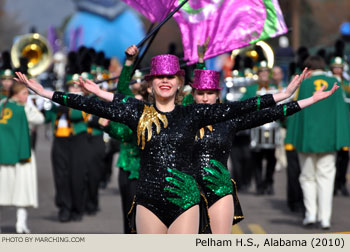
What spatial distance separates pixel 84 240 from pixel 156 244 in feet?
1.46

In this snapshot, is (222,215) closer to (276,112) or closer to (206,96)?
(206,96)

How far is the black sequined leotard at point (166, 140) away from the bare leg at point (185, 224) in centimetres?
3

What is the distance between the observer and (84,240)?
5.71 meters

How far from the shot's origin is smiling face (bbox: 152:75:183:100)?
21.0ft

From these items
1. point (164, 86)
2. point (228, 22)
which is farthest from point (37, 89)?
point (228, 22)

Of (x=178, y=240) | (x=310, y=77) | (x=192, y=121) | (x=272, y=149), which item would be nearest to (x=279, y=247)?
(x=178, y=240)

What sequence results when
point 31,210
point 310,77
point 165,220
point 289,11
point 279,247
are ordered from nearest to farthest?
point 279,247 < point 165,220 < point 310,77 < point 31,210 < point 289,11

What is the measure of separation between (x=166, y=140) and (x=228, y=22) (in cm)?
323

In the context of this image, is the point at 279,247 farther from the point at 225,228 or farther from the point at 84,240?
the point at 225,228

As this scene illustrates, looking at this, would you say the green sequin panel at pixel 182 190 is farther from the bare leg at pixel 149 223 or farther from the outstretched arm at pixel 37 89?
the outstretched arm at pixel 37 89

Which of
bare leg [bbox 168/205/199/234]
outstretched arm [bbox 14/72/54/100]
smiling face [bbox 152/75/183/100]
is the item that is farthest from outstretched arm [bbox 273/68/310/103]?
outstretched arm [bbox 14/72/54/100]

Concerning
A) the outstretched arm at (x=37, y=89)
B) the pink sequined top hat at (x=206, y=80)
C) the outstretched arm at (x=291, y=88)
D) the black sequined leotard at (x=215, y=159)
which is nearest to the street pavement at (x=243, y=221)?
the black sequined leotard at (x=215, y=159)

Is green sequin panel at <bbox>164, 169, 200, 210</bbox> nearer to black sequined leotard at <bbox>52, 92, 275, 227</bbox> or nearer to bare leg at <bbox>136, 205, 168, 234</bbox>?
black sequined leotard at <bbox>52, 92, 275, 227</bbox>

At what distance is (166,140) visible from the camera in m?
6.29
